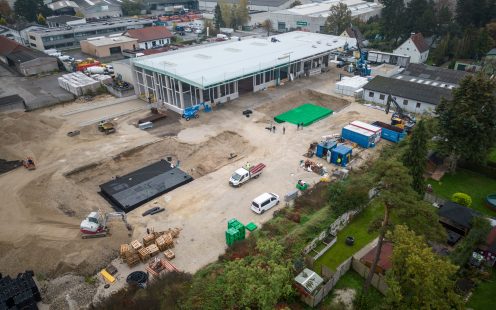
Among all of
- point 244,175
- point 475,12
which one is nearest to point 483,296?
point 244,175

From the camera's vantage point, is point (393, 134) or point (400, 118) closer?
point (393, 134)

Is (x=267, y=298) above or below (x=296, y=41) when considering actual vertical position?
below

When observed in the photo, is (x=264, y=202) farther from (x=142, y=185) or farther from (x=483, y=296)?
(x=483, y=296)

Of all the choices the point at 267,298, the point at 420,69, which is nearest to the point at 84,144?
the point at 267,298

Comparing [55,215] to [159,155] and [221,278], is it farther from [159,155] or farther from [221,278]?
[221,278]

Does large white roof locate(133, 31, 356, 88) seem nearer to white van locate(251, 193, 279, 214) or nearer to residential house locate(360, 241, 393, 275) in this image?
white van locate(251, 193, 279, 214)
